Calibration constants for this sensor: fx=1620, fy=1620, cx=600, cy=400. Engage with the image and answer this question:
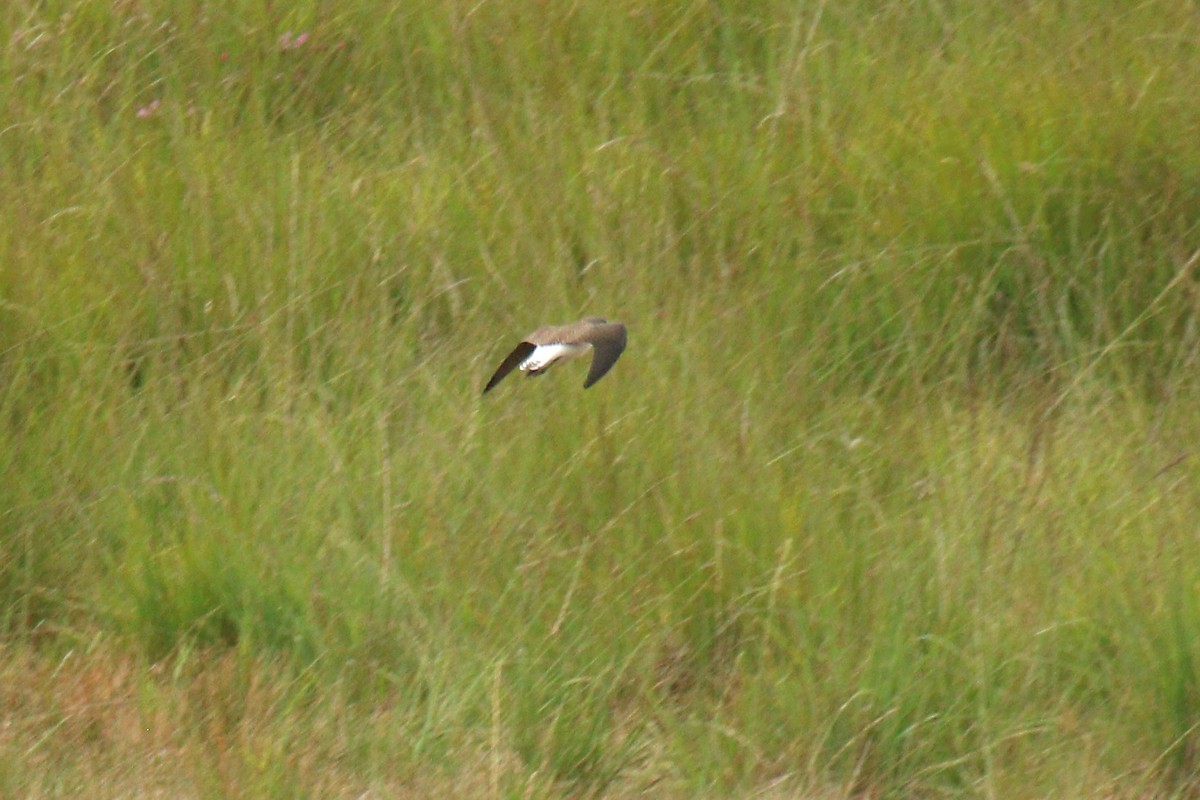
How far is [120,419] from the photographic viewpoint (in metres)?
3.27

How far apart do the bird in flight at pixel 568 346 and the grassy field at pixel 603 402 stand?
0.36 metres

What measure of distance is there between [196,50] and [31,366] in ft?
4.06

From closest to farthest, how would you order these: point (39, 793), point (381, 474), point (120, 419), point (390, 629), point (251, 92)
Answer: point (39, 793) → point (390, 629) → point (381, 474) → point (120, 419) → point (251, 92)

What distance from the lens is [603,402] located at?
308 centimetres

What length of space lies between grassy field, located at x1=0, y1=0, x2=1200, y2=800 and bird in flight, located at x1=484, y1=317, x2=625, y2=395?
0.36 meters

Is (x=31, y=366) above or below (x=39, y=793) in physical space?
above

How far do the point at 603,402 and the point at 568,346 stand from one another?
0.43 m

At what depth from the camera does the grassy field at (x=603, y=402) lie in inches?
104

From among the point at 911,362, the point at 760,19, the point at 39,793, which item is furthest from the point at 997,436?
the point at 39,793

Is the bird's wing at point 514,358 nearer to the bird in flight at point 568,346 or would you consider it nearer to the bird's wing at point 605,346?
the bird in flight at point 568,346

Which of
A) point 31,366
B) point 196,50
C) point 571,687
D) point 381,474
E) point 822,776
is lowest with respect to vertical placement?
point 822,776

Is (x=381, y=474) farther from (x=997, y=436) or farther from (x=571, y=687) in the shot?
(x=997, y=436)

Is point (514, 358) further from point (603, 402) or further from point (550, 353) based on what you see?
point (603, 402)

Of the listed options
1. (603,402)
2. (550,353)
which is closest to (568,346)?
(550,353)
